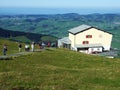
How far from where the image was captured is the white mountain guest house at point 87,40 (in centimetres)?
11612

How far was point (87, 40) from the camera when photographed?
11712 cm

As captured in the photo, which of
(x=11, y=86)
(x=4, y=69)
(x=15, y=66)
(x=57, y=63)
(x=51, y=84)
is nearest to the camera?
(x=11, y=86)

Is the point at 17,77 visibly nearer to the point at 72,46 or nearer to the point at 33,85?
the point at 33,85

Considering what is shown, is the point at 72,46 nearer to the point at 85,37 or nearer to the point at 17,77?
the point at 85,37

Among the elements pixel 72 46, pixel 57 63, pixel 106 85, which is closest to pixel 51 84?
pixel 106 85

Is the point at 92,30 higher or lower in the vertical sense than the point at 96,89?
higher

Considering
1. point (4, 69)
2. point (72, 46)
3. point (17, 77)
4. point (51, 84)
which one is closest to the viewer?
point (51, 84)

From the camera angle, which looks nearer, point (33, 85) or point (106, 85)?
point (33, 85)

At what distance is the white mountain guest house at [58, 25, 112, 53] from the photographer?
116125mm

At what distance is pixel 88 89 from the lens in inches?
1002

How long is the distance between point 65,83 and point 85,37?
295 feet

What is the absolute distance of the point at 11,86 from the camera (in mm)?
25062

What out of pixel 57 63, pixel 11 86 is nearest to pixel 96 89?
pixel 11 86

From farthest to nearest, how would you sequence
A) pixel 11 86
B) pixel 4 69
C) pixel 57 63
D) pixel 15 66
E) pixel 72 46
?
pixel 72 46 < pixel 57 63 < pixel 15 66 < pixel 4 69 < pixel 11 86
